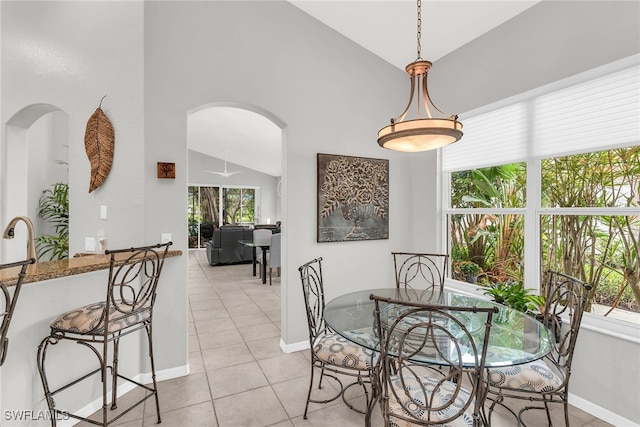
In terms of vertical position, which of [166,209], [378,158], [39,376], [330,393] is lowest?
[330,393]

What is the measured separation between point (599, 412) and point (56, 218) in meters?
6.09

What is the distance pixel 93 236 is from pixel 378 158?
2859 mm

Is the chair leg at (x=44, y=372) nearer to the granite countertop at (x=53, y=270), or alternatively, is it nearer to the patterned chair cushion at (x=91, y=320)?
the patterned chair cushion at (x=91, y=320)

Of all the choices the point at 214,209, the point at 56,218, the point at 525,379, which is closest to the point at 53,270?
the point at 525,379

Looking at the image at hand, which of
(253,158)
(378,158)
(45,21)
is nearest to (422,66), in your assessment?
(378,158)

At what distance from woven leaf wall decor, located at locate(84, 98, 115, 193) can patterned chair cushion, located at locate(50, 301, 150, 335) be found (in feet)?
3.72

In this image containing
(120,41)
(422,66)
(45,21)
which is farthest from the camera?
(45,21)

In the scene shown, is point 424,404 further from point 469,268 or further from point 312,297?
point 469,268

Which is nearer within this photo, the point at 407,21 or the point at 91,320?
the point at 91,320

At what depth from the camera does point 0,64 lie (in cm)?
294

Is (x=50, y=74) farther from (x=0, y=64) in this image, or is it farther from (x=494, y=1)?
(x=494, y=1)

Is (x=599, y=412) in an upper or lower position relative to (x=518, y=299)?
lower

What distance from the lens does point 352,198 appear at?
11.1 feet

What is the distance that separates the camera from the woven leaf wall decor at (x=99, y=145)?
2.51m
